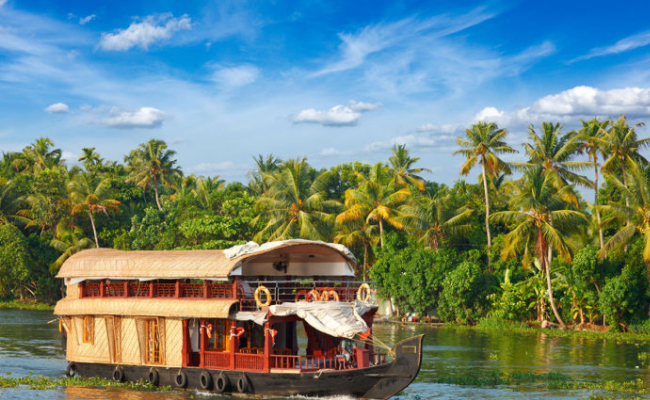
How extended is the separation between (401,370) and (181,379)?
18.2 ft

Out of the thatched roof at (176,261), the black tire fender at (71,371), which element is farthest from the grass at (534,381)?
the black tire fender at (71,371)

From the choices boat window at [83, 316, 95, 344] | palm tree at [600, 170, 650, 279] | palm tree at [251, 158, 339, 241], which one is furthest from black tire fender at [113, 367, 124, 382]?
palm tree at [251, 158, 339, 241]

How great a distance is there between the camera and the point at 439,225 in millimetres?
40812

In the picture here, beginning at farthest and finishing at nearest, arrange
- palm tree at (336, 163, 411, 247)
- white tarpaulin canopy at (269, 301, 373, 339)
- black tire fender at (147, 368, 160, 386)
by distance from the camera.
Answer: palm tree at (336, 163, 411, 247)
black tire fender at (147, 368, 160, 386)
white tarpaulin canopy at (269, 301, 373, 339)

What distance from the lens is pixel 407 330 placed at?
36.3 meters

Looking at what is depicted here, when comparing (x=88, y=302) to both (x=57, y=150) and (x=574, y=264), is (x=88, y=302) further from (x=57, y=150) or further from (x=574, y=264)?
(x=57, y=150)

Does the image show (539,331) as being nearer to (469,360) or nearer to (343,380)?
(469,360)

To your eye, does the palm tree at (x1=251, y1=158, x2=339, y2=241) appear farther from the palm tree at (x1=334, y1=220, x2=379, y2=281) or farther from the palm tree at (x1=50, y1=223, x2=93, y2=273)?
the palm tree at (x1=50, y1=223, x2=93, y2=273)

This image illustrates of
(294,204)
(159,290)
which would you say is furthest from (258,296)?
(294,204)

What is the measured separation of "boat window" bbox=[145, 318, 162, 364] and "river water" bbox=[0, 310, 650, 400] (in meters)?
0.96

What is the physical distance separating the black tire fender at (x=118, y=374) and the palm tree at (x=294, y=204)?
72.9ft

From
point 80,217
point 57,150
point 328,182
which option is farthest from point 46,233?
point 328,182

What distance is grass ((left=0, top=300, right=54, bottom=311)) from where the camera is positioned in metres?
48.3

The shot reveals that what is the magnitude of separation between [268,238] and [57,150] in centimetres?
2832
